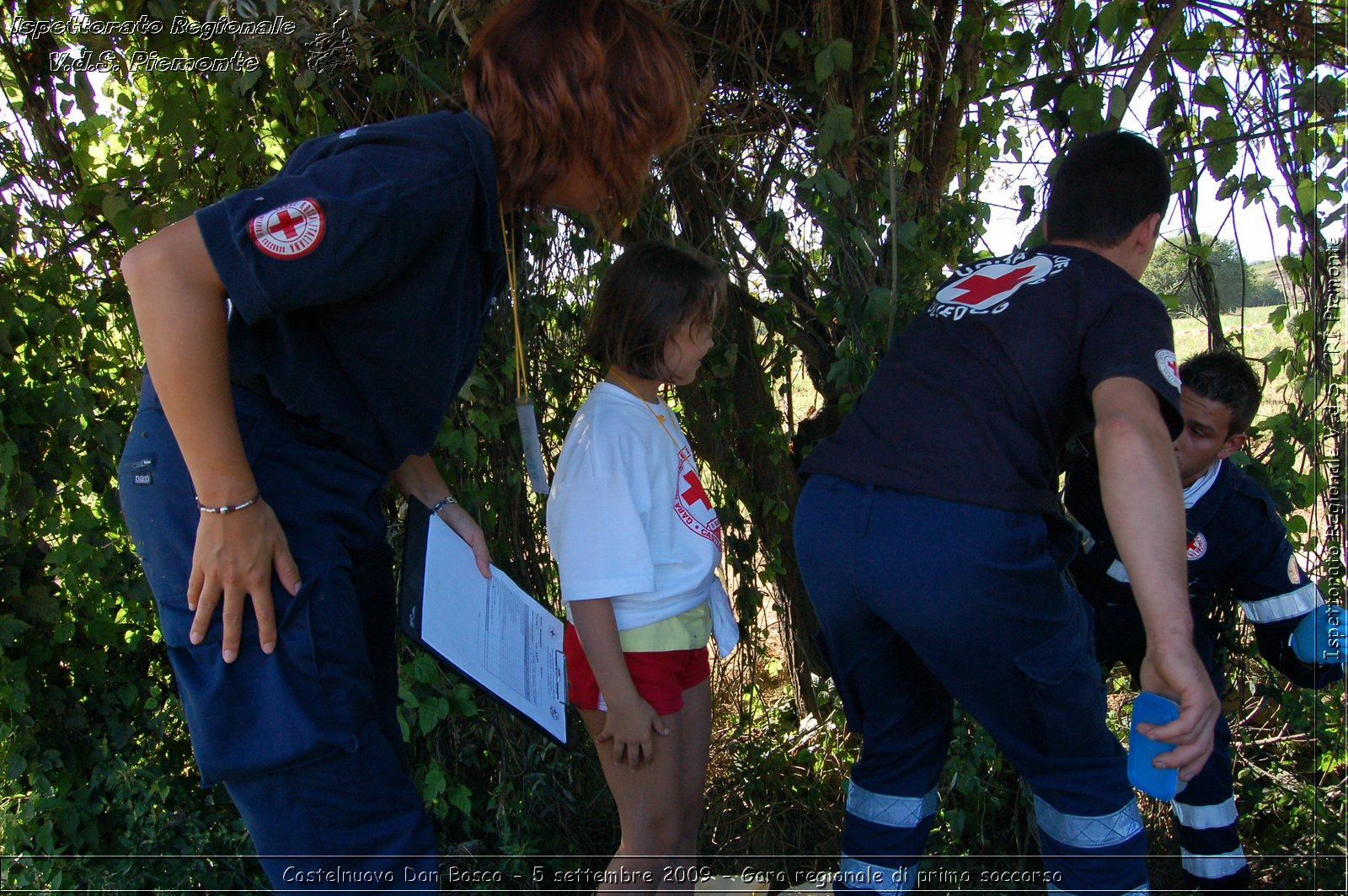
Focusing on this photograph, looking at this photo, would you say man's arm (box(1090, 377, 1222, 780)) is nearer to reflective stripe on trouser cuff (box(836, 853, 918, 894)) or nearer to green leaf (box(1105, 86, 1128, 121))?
reflective stripe on trouser cuff (box(836, 853, 918, 894))

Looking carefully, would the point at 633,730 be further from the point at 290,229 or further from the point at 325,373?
the point at 290,229

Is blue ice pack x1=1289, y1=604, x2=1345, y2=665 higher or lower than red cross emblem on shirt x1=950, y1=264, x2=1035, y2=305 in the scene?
lower

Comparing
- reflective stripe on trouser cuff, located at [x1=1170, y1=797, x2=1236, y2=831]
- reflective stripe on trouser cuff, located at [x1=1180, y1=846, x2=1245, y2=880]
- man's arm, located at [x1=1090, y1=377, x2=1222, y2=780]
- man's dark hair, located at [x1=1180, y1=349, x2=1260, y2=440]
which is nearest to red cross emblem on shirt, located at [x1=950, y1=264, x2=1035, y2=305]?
man's arm, located at [x1=1090, y1=377, x2=1222, y2=780]

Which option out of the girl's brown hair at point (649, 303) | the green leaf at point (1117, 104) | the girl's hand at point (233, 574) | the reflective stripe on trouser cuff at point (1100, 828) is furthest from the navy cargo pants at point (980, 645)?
the green leaf at point (1117, 104)

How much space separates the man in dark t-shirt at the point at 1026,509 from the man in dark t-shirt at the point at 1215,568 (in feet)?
1.95

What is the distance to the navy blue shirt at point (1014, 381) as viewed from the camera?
5.08ft

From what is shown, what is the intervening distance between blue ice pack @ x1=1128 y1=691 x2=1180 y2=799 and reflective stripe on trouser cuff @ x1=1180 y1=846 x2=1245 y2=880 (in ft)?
3.74

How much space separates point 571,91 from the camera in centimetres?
128

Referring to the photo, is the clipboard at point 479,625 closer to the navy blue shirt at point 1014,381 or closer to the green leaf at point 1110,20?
the navy blue shirt at point 1014,381

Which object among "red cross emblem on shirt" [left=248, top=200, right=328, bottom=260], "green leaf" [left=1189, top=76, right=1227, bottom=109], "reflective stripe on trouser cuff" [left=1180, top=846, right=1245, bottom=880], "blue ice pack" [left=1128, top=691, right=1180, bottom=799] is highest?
"green leaf" [left=1189, top=76, right=1227, bottom=109]

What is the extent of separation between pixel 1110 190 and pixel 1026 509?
63 cm

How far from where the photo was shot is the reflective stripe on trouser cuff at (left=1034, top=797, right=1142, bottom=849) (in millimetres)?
1633

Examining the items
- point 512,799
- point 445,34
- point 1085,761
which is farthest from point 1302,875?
point 445,34

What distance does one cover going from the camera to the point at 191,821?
99.9 inches
